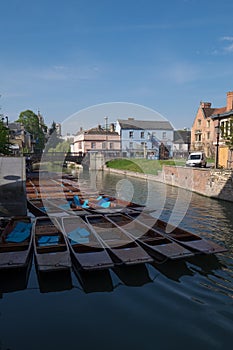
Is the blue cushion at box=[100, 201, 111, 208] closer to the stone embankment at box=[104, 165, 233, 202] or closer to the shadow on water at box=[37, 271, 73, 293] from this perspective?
the shadow on water at box=[37, 271, 73, 293]

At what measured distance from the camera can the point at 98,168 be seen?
1796 inches

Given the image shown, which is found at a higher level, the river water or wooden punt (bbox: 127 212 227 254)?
wooden punt (bbox: 127 212 227 254)

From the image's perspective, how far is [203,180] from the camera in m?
20.2

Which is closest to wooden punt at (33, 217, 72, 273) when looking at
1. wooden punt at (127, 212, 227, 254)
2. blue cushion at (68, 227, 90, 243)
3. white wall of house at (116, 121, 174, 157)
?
blue cushion at (68, 227, 90, 243)

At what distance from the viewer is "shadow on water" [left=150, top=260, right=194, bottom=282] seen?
700 centimetres

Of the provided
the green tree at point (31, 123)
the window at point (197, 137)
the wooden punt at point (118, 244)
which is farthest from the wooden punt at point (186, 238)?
the green tree at point (31, 123)

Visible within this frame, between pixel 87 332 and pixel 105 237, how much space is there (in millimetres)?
4164

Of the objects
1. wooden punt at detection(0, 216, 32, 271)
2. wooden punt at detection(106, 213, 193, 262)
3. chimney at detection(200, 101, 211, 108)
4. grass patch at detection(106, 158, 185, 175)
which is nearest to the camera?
wooden punt at detection(0, 216, 32, 271)

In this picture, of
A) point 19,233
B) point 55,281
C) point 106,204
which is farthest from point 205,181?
point 55,281

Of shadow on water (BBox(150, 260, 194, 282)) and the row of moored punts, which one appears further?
shadow on water (BBox(150, 260, 194, 282))

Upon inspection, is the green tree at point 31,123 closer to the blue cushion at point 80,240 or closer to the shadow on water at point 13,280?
the blue cushion at point 80,240

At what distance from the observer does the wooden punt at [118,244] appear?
22.0 ft

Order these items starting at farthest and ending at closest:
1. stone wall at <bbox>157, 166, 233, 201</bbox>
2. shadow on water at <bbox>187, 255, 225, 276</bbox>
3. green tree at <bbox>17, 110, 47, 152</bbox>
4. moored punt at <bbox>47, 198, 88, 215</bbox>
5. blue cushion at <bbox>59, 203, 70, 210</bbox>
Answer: green tree at <bbox>17, 110, 47, 152</bbox> → stone wall at <bbox>157, 166, 233, 201</bbox> → blue cushion at <bbox>59, 203, 70, 210</bbox> → moored punt at <bbox>47, 198, 88, 215</bbox> → shadow on water at <bbox>187, 255, 225, 276</bbox>

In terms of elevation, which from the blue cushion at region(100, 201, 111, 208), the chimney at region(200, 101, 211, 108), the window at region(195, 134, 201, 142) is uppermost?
the chimney at region(200, 101, 211, 108)
